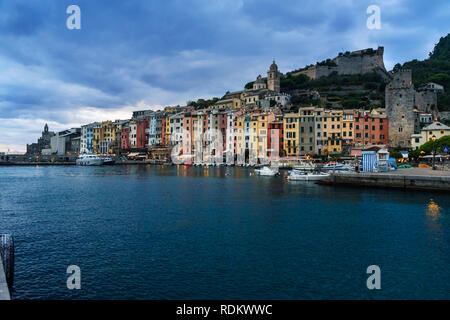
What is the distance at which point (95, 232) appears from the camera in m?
21.7

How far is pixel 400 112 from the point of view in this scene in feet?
275

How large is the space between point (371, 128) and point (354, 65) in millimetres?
54765

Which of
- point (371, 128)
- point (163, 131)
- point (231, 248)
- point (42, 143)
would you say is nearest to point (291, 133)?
point (371, 128)

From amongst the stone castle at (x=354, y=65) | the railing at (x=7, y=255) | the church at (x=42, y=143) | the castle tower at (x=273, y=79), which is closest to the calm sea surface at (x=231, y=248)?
the railing at (x=7, y=255)

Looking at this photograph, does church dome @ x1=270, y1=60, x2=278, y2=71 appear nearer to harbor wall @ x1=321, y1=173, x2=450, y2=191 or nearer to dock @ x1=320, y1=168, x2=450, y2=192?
dock @ x1=320, y1=168, x2=450, y2=192

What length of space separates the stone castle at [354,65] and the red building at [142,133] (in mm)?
62245

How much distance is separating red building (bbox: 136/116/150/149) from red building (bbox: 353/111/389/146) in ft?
236

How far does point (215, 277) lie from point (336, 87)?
387 feet

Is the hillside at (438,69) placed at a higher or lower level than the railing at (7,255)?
higher

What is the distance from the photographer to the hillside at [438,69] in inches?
4437
